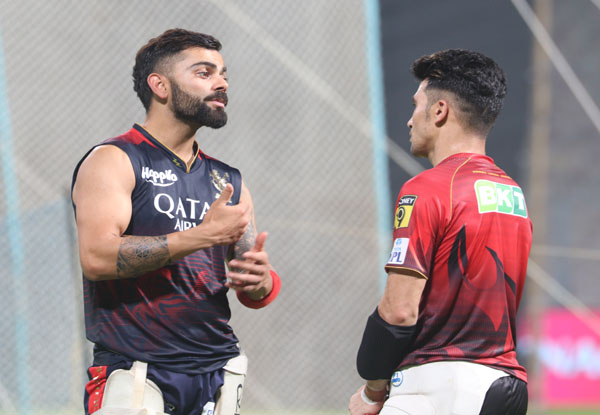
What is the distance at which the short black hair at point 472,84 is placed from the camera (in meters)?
2.79

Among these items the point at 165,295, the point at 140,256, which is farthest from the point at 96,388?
the point at 140,256

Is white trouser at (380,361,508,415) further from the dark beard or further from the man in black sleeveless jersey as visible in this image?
the dark beard

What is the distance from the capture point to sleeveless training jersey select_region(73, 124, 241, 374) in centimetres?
273

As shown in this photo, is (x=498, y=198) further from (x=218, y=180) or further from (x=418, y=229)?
(x=218, y=180)

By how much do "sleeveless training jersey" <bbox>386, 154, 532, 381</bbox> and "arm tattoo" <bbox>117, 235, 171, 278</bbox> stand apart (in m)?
0.77

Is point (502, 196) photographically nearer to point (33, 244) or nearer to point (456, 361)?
point (456, 361)

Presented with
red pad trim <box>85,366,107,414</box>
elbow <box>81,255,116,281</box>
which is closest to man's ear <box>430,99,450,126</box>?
elbow <box>81,255,116,281</box>

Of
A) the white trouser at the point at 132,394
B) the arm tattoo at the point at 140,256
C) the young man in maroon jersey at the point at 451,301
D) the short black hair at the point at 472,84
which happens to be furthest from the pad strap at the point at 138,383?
the short black hair at the point at 472,84

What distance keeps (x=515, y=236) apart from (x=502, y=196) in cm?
14

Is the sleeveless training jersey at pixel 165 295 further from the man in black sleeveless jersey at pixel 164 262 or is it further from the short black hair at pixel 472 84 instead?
the short black hair at pixel 472 84

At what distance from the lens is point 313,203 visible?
8.42 metres

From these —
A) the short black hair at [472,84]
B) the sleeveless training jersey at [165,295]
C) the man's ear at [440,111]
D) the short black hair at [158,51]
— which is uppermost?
the short black hair at [472,84]

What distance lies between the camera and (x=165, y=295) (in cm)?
279

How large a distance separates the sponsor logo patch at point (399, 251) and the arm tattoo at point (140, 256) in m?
0.76
